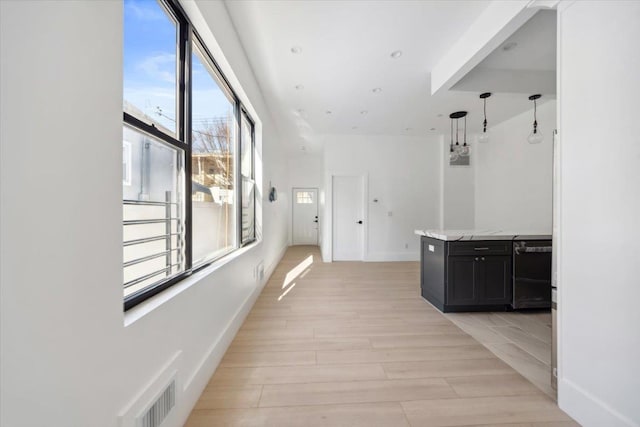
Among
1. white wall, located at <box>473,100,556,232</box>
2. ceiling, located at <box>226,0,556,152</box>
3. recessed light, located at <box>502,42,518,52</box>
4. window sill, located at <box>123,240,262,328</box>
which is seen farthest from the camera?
white wall, located at <box>473,100,556,232</box>

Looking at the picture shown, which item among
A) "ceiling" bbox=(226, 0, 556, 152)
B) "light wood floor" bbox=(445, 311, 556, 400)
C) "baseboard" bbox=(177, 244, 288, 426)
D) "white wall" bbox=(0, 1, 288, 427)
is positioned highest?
"ceiling" bbox=(226, 0, 556, 152)

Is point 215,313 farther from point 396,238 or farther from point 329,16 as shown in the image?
point 396,238

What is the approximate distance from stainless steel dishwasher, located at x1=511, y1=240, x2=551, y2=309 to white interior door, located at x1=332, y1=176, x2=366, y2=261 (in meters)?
3.15

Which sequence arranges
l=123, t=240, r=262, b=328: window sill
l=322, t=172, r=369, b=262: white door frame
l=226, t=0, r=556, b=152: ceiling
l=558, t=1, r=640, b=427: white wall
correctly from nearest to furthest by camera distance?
l=123, t=240, r=262, b=328: window sill → l=558, t=1, r=640, b=427: white wall → l=226, t=0, r=556, b=152: ceiling → l=322, t=172, r=369, b=262: white door frame

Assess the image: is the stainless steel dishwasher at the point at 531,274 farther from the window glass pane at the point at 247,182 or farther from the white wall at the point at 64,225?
the white wall at the point at 64,225

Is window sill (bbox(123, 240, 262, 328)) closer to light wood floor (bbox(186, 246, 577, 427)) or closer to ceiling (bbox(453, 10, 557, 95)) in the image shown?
light wood floor (bbox(186, 246, 577, 427))

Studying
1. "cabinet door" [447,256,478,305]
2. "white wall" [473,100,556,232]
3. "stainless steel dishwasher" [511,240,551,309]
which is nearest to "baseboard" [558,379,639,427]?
"cabinet door" [447,256,478,305]

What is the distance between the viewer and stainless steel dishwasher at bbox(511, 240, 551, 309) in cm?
282

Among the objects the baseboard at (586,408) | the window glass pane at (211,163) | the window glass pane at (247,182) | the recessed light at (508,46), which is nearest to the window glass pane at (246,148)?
the window glass pane at (247,182)

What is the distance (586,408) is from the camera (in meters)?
1.33

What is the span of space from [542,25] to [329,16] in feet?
6.25

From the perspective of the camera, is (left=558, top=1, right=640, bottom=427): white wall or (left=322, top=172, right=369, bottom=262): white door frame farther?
(left=322, top=172, right=369, bottom=262): white door frame

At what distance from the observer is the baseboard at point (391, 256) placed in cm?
568

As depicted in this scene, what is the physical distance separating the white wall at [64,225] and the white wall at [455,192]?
19.2 feet
